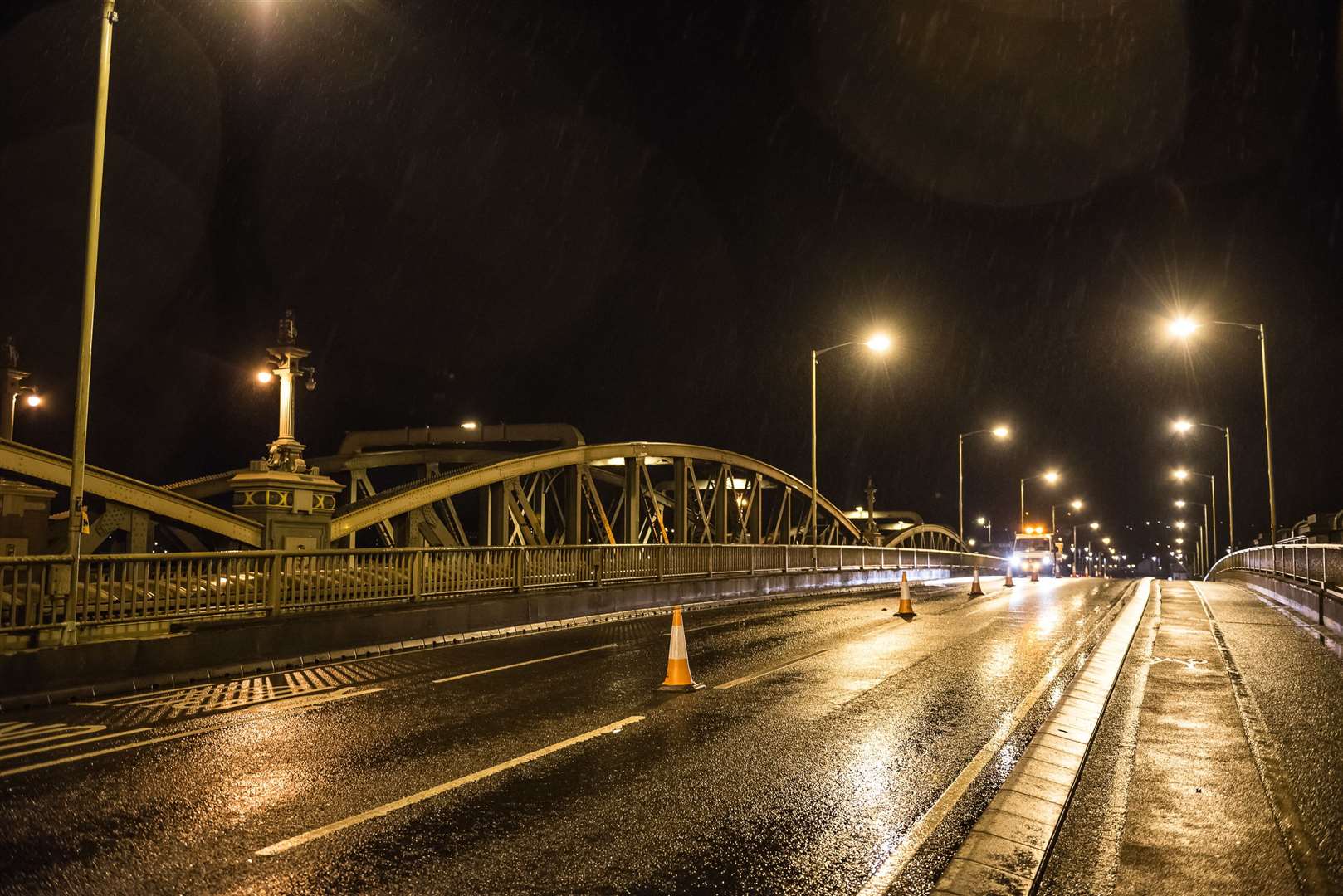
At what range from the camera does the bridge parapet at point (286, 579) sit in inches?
439

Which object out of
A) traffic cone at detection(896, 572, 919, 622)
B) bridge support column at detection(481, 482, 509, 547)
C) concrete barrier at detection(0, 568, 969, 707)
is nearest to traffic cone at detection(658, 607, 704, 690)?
concrete barrier at detection(0, 568, 969, 707)

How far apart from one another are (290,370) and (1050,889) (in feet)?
62.0

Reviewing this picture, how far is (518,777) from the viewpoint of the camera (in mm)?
6707

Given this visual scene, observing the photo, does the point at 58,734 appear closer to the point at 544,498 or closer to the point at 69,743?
the point at 69,743

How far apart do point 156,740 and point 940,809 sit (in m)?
6.36

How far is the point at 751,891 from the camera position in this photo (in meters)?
4.46

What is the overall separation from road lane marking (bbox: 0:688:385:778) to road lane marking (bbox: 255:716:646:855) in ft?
10.3

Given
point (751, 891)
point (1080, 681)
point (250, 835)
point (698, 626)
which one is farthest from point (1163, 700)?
point (698, 626)

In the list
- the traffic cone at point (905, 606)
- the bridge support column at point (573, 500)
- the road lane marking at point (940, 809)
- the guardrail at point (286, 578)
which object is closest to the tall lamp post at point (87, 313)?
the guardrail at point (286, 578)

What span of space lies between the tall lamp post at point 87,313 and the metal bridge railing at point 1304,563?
18654 mm

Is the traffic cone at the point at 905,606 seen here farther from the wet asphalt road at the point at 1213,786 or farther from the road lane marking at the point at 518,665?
the wet asphalt road at the point at 1213,786

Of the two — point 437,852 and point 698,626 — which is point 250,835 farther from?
Answer: point 698,626

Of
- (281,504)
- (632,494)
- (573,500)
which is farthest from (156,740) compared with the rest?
(632,494)

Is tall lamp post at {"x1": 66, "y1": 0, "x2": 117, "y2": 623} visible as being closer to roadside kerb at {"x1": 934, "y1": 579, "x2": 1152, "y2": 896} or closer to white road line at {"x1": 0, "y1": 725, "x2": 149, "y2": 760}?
white road line at {"x1": 0, "y1": 725, "x2": 149, "y2": 760}
